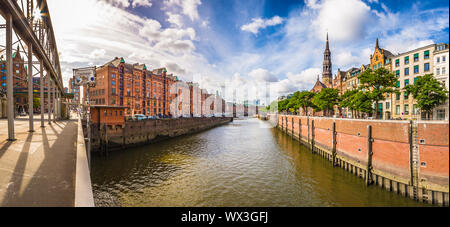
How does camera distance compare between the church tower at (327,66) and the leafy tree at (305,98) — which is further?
the church tower at (327,66)

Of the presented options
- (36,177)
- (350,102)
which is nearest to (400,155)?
(350,102)

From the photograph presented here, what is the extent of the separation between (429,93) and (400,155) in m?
14.3

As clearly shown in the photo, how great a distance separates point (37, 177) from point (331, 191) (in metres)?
17.2

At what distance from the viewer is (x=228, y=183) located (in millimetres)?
15938

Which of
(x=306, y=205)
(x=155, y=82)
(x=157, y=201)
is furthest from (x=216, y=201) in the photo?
(x=155, y=82)

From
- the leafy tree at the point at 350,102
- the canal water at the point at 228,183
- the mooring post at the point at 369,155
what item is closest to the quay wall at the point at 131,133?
the canal water at the point at 228,183

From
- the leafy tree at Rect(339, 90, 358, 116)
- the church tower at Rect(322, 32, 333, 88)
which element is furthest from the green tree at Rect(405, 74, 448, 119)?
the church tower at Rect(322, 32, 333, 88)

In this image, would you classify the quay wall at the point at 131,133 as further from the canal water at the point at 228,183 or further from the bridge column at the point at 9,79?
the bridge column at the point at 9,79

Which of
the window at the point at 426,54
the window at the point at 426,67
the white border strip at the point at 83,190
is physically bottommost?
the white border strip at the point at 83,190

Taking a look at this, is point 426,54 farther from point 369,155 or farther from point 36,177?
point 36,177

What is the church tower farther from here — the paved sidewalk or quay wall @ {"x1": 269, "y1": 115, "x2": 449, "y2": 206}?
the paved sidewalk

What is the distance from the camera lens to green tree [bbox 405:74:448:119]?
66.6ft

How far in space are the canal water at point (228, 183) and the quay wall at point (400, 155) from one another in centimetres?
103

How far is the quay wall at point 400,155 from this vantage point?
1152cm
